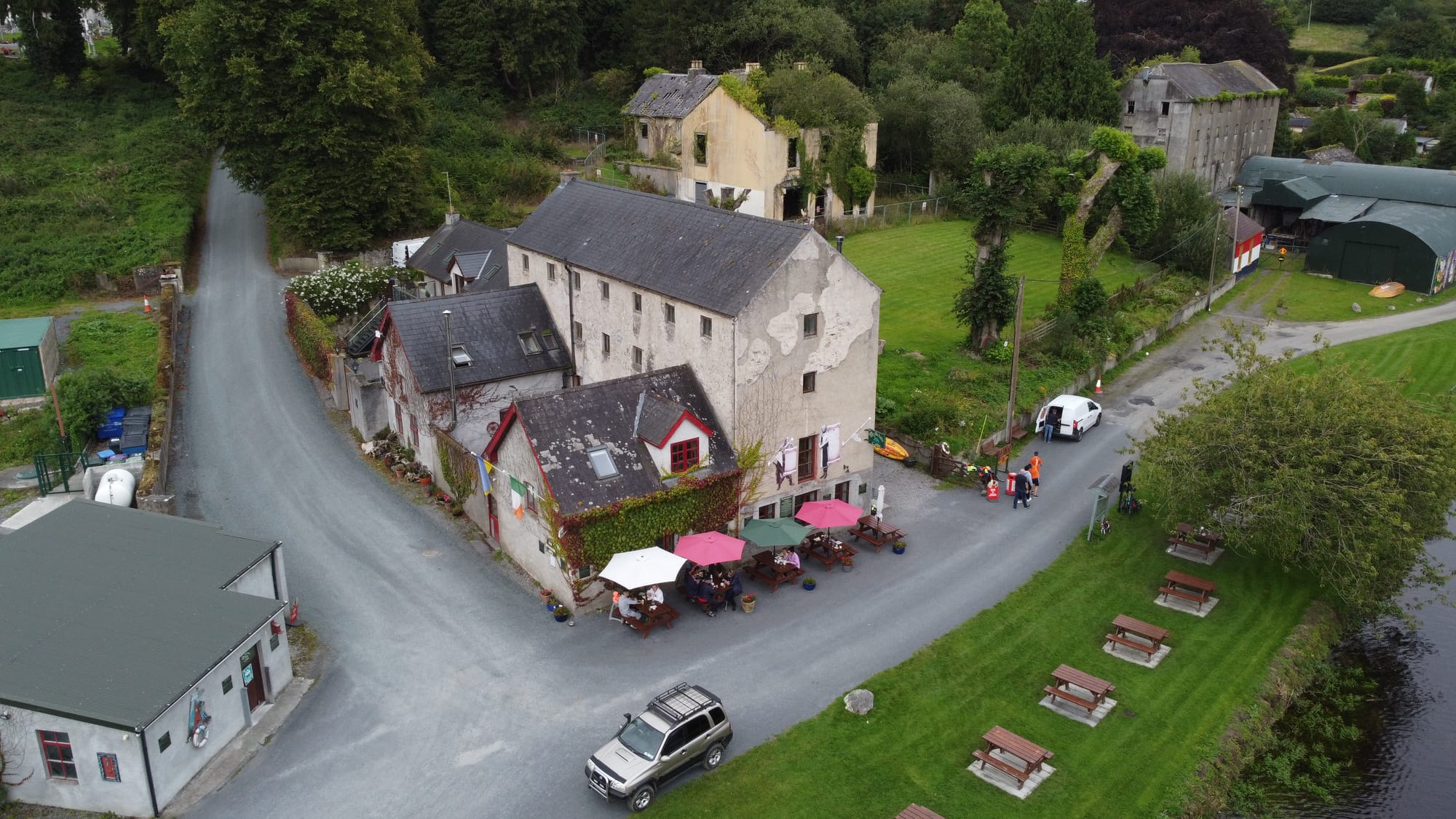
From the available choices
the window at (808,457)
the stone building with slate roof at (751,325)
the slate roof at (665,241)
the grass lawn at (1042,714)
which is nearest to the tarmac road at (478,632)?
the grass lawn at (1042,714)

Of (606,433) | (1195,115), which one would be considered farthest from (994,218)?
(1195,115)

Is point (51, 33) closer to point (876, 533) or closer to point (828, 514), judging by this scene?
point (828, 514)

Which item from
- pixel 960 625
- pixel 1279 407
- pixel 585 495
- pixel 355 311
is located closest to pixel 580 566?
pixel 585 495

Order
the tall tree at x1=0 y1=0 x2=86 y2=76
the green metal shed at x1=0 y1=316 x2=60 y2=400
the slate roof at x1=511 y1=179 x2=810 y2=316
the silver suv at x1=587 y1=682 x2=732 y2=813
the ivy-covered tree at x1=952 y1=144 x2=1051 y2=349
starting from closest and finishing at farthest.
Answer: the silver suv at x1=587 y1=682 x2=732 y2=813
the slate roof at x1=511 y1=179 x2=810 y2=316
the green metal shed at x1=0 y1=316 x2=60 y2=400
the ivy-covered tree at x1=952 y1=144 x2=1051 y2=349
the tall tree at x1=0 y1=0 x2=86 y2=76

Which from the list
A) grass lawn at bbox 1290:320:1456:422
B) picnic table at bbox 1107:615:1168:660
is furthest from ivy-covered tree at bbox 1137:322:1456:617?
grass lawn at bbox 1290:320:1456:422

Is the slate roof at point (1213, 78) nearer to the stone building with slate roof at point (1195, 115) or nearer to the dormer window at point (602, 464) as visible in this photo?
the stone building with slate roof at point (1195, 115)

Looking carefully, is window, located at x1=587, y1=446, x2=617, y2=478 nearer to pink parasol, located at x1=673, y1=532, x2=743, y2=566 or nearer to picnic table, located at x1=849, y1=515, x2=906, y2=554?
pink parasol, located at x1=673, y1=532, x2=743, y2=566

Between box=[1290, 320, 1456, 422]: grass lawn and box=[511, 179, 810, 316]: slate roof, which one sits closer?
box=[511, 179, 810, 316]: slate roof

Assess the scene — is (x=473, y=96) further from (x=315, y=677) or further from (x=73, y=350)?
(x=315, y=677)
